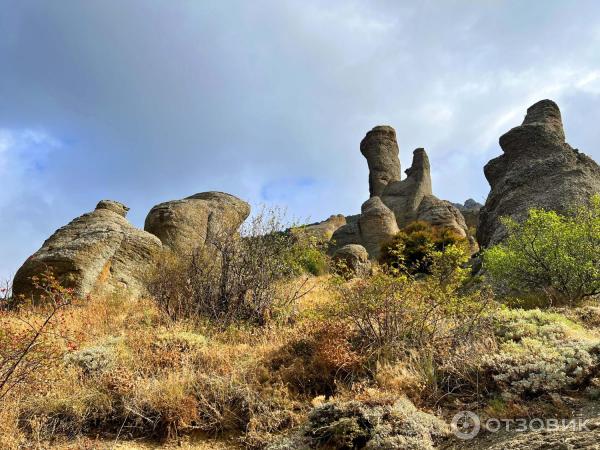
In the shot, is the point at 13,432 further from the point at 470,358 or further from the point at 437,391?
the point at 470,358

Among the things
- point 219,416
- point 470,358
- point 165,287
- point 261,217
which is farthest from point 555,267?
point 165,287

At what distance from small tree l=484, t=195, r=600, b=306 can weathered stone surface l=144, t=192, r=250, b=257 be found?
26.4 ft

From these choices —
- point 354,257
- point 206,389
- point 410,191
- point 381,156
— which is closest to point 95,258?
point 206,389

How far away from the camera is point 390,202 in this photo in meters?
34.2

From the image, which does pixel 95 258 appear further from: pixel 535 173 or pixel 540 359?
pixel 535 173

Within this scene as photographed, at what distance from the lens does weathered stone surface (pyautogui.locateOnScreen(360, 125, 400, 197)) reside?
121 feet

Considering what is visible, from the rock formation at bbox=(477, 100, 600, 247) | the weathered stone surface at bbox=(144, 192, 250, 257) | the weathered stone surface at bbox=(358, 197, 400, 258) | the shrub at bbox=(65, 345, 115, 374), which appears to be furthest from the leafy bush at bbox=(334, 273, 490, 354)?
the weathered stone surface at bbox=(358, 197, 400, 258)

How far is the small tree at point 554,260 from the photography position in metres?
8.87

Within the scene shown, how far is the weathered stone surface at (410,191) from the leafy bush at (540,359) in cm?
2574

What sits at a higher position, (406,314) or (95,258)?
(95,258)

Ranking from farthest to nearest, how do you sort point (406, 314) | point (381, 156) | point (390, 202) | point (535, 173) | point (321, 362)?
1. point (381, 156)
2. point (390, 202)
3. point (535, 173)
4. point (406, 314)
5. point (321, 362)

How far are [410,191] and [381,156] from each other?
16.4 ft

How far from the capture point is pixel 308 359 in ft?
21.8

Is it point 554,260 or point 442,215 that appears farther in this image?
point 442,215
